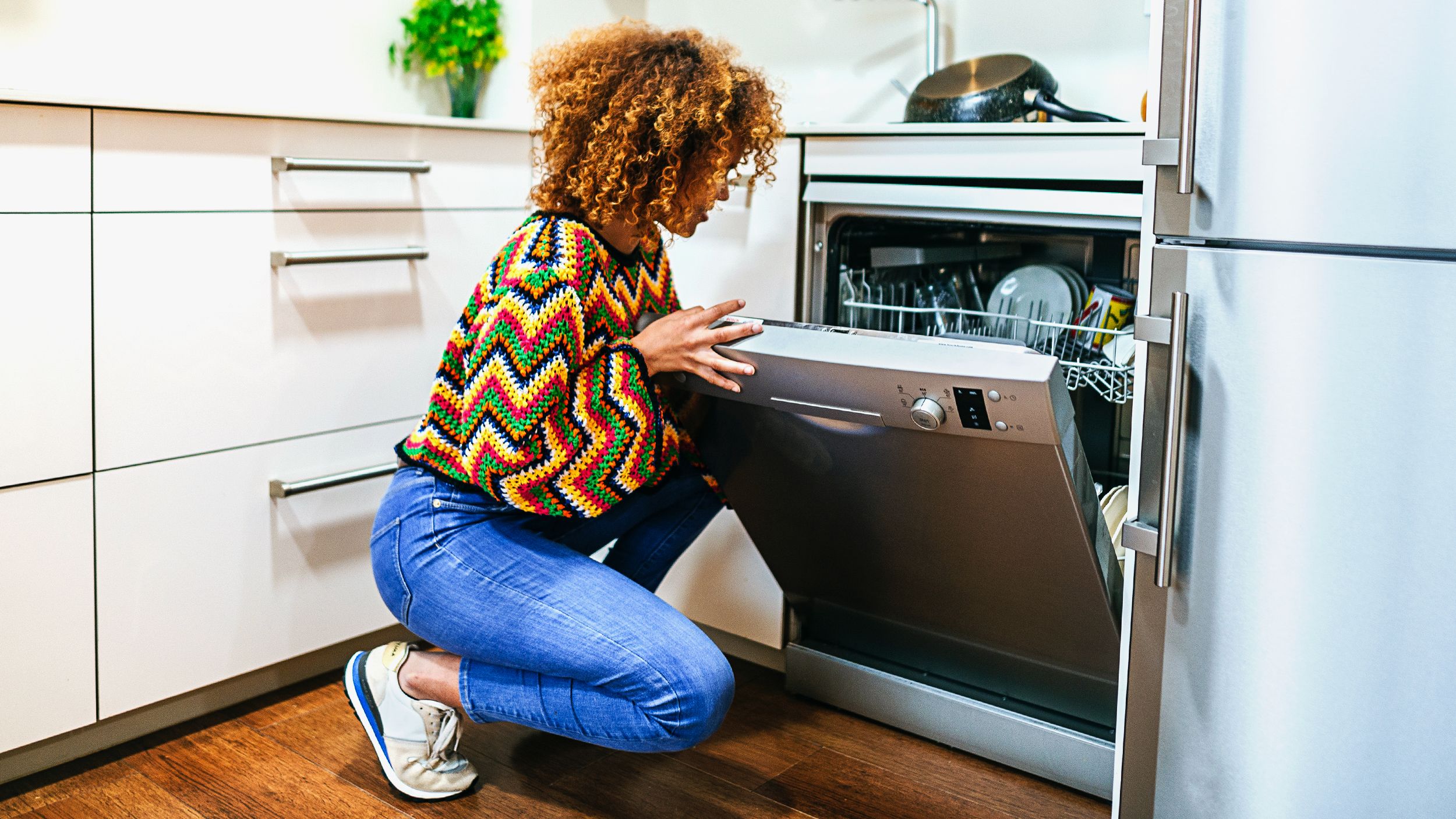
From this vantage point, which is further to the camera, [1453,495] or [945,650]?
[945,650]

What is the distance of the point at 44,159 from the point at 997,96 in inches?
48.9

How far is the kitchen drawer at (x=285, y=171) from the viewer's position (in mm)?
1530

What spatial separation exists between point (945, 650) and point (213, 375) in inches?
42.9

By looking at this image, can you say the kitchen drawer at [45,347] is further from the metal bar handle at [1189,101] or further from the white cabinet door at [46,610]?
the metal bar handle at [1189,101]

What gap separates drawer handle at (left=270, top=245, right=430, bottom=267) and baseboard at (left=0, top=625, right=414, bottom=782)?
0.61 metres

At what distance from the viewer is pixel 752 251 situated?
1.82m

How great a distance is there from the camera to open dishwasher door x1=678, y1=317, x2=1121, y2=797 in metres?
1.16

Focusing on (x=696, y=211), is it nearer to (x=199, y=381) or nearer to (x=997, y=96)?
(x=997, y=96)

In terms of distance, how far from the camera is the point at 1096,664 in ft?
4.90

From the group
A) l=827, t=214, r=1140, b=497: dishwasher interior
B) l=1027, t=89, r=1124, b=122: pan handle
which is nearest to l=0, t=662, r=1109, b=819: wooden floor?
l=827, t=214, r=1140, b=497: dishwasher interior

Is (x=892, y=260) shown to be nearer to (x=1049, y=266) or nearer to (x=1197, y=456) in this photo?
(x=1049, y=266)

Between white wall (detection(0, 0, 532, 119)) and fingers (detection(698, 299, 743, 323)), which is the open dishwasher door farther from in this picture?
white wall (detection(0, 0, 532, 119))

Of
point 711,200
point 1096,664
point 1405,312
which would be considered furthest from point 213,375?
point 1405,312

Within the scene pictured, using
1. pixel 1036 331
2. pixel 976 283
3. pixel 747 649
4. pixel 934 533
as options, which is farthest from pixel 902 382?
pixel 747 649
